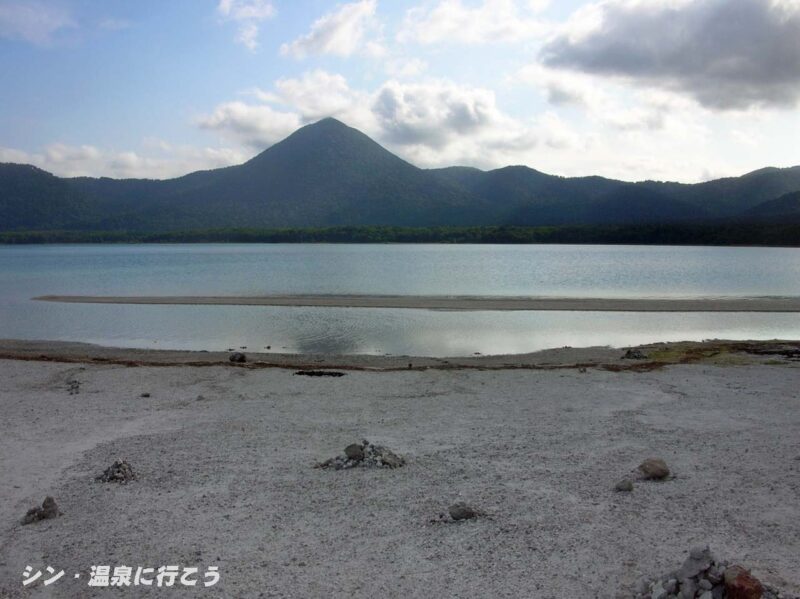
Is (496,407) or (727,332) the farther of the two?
(727,332)

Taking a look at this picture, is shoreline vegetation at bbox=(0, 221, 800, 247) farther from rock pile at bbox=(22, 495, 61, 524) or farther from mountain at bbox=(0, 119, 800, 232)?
rock pile at bbox=(22, 495, 61, 524)

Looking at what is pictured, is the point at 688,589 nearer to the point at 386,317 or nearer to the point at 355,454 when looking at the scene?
the point at 355,454

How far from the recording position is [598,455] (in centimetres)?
879

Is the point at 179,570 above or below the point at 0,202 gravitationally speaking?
below

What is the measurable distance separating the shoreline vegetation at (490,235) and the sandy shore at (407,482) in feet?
368

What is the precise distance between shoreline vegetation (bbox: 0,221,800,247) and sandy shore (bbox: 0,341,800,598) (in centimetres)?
11225

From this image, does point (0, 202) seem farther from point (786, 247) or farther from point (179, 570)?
point (179, 570)

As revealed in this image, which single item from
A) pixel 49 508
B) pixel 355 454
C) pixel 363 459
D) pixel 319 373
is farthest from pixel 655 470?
pixel 319 373

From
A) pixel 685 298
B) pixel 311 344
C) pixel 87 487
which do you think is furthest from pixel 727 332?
pixel 87 487

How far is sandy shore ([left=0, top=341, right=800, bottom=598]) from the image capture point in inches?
229

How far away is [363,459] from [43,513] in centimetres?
363

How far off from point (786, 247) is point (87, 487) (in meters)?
119

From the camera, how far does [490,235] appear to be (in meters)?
140

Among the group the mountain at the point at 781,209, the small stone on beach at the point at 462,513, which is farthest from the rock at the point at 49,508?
the mountain at the point at 781,209
